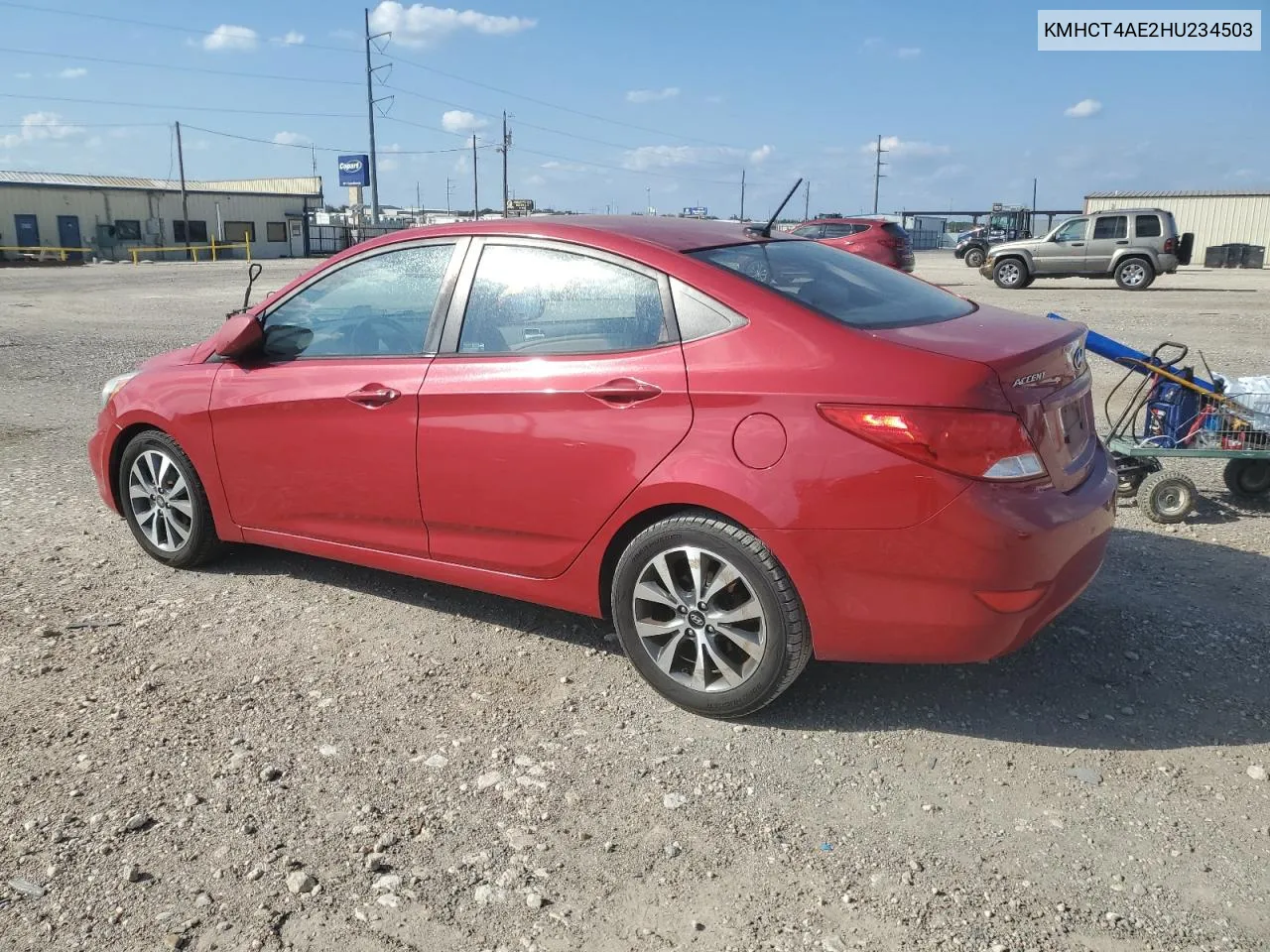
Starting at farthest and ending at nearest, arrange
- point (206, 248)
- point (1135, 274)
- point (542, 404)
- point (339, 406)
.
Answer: point (206, 248) < point (1135, 274) < point (339, 406) < point (542, 404)

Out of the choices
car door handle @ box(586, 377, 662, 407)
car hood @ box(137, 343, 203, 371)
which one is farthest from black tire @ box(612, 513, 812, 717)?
car hood @ box(137, 343, 203, 371)

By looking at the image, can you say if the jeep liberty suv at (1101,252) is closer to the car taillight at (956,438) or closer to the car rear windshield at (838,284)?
the car rear windshield at (838,284)

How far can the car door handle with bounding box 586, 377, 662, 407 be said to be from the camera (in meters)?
3.36

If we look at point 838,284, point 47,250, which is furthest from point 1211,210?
point 47,250

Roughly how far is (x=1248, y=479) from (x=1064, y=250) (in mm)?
19769

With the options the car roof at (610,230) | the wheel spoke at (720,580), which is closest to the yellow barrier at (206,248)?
the car roof at (610,230)

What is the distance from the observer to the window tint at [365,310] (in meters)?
4.04

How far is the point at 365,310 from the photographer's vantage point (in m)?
4.23

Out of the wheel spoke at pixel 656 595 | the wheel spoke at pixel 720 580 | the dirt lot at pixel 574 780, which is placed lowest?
the dirt lot at pixel 574 780

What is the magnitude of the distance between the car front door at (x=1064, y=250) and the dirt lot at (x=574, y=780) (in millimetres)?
20782

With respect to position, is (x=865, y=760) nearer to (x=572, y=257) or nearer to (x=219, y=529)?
(x=572, y=257)

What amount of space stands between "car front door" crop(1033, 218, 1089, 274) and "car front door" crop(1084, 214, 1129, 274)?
0.57ft

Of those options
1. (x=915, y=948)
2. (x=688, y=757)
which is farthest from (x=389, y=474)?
(x=915, y=948)

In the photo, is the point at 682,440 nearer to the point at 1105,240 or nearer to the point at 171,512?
the point at 171,512
